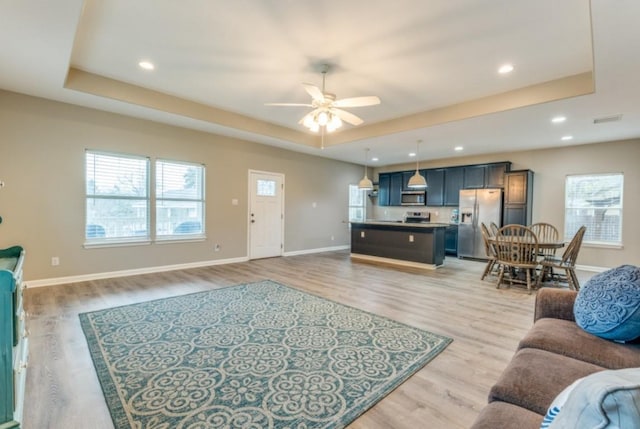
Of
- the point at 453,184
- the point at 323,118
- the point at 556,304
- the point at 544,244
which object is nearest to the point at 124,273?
the point at 323,118

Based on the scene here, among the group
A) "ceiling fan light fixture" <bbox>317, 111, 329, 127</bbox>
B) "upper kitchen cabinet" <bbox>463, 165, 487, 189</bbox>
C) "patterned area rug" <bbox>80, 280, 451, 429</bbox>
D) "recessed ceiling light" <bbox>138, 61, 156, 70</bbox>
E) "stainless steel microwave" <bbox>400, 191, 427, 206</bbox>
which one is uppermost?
"recessed ceiling light" <bbox>138, 61, 156, 70</bbox>

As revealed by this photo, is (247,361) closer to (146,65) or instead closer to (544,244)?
(146,65)

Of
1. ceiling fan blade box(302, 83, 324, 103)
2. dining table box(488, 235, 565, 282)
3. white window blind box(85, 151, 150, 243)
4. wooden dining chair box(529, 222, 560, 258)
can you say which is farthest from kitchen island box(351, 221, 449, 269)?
white window blind box(85, 151, 150, 243)

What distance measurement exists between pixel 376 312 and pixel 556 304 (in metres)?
1.78

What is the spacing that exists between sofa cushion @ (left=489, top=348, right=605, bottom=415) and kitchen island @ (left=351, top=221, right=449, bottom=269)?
15.1ft

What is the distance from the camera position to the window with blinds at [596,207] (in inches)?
232

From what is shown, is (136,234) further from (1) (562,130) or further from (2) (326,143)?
(1) (562,130)

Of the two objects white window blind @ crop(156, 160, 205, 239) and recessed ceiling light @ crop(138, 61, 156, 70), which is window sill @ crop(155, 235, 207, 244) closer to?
white window blind @ crop(156, 160, 205, 239)

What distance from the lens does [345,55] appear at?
335 cm

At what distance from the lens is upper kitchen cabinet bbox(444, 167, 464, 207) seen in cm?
768

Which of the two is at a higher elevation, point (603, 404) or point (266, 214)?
point (266, 214)

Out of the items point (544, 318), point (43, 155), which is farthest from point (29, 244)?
point (544, 318)

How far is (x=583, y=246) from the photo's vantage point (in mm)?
6199

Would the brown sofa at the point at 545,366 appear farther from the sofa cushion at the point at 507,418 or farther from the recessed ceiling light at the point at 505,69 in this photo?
the recessed ceiling light at the point at 505,69
